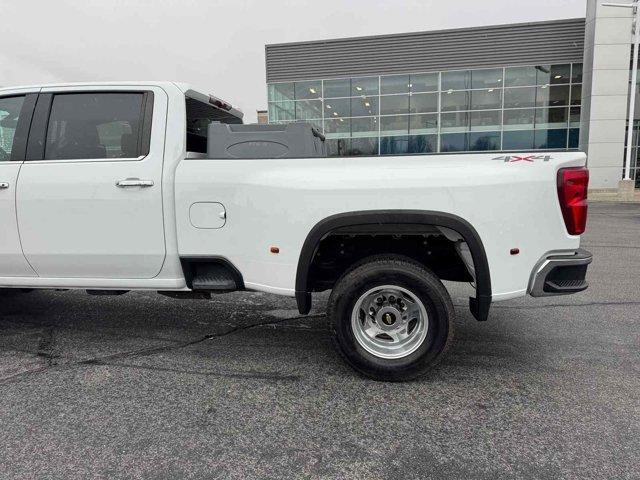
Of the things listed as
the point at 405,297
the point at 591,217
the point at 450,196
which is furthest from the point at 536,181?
the point at 591,217

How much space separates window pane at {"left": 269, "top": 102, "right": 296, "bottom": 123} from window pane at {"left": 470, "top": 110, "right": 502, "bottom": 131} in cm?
986

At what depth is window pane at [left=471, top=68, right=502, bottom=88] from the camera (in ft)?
81.4

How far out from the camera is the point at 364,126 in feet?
86.8

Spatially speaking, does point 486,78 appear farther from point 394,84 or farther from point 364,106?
point 364,106

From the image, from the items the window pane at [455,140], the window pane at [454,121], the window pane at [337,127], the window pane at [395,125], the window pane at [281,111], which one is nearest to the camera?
the window pane at [454,121]

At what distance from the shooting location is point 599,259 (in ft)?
26.0

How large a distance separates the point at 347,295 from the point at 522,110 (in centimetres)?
2481

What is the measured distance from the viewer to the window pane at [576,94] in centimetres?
2430

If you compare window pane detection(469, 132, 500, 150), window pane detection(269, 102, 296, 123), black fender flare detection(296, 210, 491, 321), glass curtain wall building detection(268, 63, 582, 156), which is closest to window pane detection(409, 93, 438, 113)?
glass curtain wall building detection(268, 63, 582, 156)

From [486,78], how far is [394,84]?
473 cm

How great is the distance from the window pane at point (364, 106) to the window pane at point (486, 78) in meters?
5.20

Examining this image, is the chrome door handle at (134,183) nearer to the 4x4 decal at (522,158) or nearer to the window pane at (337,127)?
the 4x4 decal at (522,158)

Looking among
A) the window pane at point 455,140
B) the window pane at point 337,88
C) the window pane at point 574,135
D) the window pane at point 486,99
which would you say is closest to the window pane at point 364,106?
the window pane at point 337,88

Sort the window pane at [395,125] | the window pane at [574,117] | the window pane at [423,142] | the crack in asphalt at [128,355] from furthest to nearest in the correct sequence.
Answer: the window pane at [395,125] < the window pane at [423,142] < the window pane at [574,117] < the crack in asphalt at [128,355]
